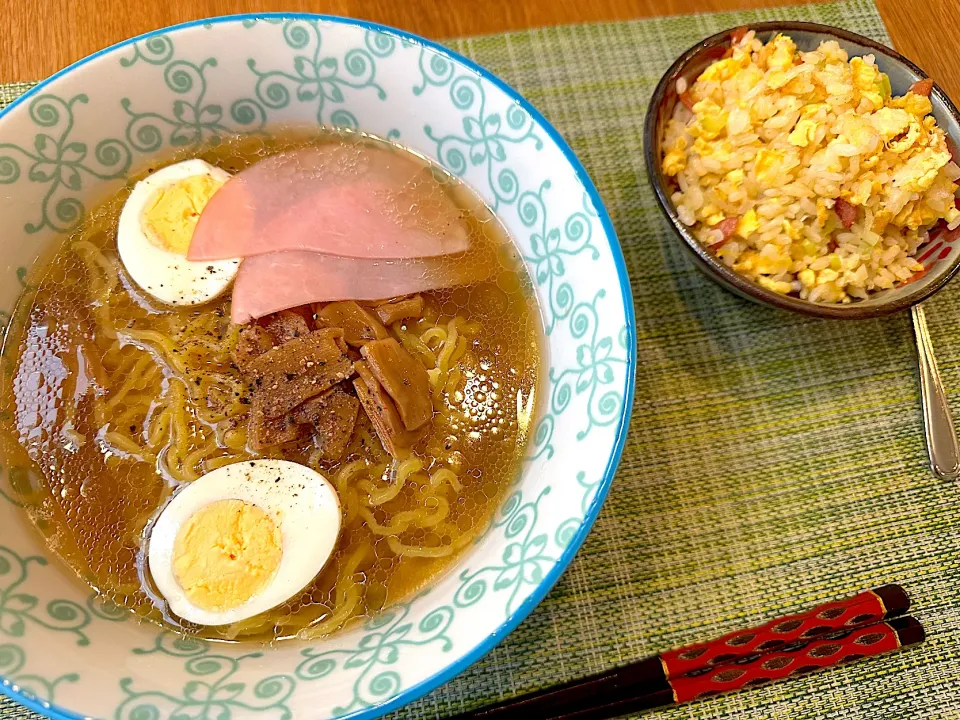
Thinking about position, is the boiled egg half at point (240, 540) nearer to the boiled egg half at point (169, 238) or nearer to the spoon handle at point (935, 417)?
the boiled egg half at point (169, 238)

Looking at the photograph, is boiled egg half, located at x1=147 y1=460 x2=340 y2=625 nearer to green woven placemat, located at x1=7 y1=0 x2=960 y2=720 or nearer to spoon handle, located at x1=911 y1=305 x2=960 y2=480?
green woven placemat, located at x1=7 y1=0 x2=960 y2=720

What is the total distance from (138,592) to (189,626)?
127mm

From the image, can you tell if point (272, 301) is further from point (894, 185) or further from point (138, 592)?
point (894, 185)

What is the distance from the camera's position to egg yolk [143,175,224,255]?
Result: 138 centimetres

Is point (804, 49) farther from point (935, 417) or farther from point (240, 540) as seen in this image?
point (240, 540)

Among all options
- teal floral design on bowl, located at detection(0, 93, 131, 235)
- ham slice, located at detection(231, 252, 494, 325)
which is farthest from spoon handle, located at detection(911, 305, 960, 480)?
teal floral design on bowl, located at detection(0, 93, 131, 235)

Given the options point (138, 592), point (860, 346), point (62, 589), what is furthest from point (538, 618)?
point (860, 346)

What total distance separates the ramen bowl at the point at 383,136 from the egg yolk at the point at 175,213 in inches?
3.4

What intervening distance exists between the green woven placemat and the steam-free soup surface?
0.27 metres

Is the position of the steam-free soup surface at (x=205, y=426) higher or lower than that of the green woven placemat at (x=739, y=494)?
higher

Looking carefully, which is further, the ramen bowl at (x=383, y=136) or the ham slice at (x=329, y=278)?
the ham slice at (x=329, y=278)

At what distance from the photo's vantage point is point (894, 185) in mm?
1386

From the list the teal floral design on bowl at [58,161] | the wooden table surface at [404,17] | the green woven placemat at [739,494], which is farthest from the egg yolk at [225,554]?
the wooden table surface at [404,17]

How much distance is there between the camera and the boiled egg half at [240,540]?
1174 mm
